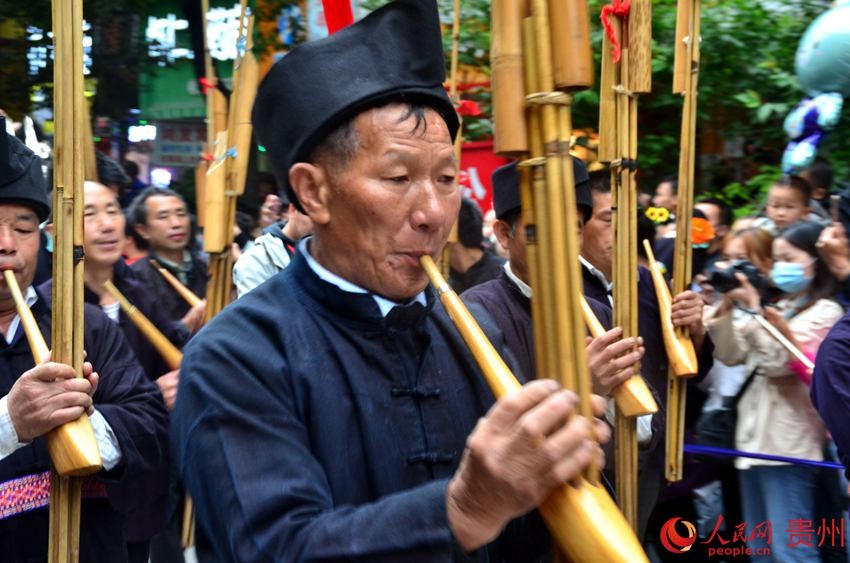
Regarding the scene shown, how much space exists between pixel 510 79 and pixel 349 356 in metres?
0.60

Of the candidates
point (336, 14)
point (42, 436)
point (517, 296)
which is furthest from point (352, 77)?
point (517, 296)

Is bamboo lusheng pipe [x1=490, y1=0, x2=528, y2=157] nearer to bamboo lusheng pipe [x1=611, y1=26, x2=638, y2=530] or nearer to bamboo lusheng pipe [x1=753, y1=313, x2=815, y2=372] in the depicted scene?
bamboo lusheng pipe [x1=611, y1=26, x2=638, y2=530]

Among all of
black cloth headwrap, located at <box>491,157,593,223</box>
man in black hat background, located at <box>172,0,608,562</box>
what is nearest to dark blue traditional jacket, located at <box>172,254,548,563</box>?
man in black hat background, located at <box>172,0,608,562</box>

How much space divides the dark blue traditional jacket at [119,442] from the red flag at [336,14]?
151 centimetres

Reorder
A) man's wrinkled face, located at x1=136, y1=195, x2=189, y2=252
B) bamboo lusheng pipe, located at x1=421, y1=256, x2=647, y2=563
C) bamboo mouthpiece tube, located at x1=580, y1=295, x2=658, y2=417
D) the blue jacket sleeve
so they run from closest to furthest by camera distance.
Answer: bamboo lusheng pipe, located at x1=421, y1=256, x2=647, y2=563 → bamboo mouthpiece tube, located at x1=580, y1=295, x2=658, y2=417 → the blue jacket sleeve → man's wrinkled face, located at x1=136, y1=195, x2=189, y2=252

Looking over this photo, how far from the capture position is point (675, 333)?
4.25 m

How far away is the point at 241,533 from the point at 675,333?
2904 mm

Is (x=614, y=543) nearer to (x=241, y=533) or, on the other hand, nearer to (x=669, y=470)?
(x=241, y=533)

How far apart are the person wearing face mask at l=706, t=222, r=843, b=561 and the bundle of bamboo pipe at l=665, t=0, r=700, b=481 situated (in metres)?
0.61

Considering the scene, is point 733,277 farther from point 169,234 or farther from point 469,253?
point 169,234

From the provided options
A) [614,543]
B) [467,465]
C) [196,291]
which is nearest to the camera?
[614,543]

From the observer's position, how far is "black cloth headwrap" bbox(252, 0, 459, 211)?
1.84 metres

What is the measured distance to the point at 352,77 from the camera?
1848mm

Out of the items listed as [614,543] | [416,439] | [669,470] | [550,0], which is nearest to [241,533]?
[416,439]
